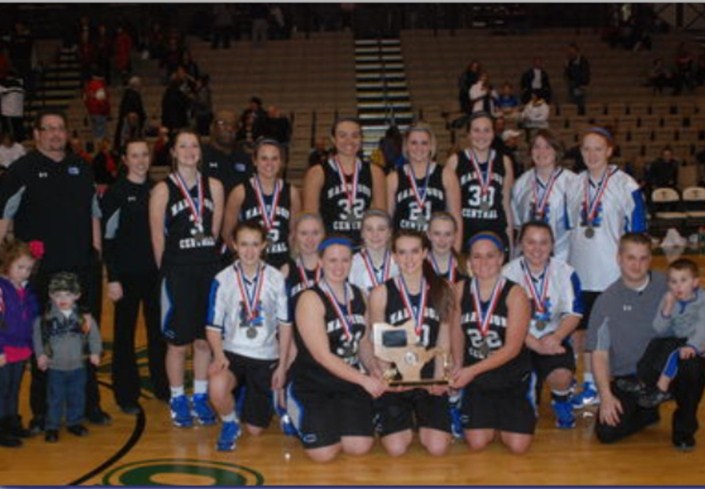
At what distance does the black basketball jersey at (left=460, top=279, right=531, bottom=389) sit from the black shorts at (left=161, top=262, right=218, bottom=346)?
56.4 inches

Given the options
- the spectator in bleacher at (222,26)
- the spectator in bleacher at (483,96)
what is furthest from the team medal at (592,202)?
the spectator in bleacher at (222,26)

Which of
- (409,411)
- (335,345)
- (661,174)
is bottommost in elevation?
(409,411)

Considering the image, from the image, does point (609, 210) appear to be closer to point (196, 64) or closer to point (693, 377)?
point (693, 377)

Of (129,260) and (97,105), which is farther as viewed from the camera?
(97,105)

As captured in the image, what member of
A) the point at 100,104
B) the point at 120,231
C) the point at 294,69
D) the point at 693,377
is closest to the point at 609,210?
the point at 693,377

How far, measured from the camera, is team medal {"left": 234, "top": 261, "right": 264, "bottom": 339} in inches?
219

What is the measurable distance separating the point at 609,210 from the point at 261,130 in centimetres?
778

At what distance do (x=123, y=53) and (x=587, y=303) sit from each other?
12.7m

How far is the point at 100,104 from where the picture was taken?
15.0 meters

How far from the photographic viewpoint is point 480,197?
6.42 metres

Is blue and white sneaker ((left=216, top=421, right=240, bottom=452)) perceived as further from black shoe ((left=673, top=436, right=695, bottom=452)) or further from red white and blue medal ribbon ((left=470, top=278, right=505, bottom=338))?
black shoe ((left=673, top=436, right=695, bottom=452))

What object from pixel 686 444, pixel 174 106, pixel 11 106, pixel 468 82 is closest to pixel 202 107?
pixel 174 106

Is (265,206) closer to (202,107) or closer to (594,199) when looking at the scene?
(594,199)

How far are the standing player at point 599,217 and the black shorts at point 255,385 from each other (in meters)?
1.82
